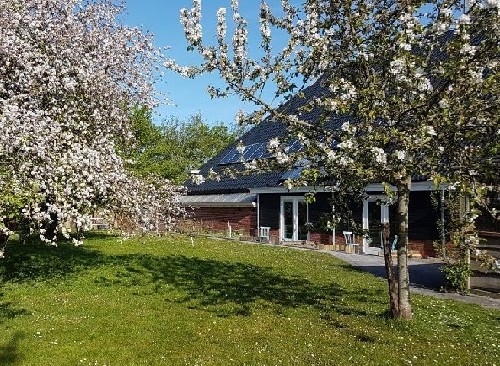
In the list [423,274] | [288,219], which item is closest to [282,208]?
[288,219]

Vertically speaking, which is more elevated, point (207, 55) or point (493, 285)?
point (207, 55)

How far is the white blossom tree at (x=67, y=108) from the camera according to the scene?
883 cm

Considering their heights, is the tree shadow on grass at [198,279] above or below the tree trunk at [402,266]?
below

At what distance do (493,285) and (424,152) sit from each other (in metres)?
6.81

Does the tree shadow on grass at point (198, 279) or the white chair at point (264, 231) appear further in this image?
the white chair at point (264, 231)

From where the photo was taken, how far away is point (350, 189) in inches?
402

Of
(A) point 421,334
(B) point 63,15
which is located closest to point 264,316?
(A) point 421,334

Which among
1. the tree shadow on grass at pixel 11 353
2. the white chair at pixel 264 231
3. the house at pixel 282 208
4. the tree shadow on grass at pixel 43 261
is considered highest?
the house at pixel 282 208

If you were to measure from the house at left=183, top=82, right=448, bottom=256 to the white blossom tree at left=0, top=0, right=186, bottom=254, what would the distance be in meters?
4.42

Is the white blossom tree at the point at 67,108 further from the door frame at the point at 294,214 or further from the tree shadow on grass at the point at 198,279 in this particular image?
the door frame at the point at 294,214

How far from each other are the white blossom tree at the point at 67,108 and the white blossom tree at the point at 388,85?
2.86m

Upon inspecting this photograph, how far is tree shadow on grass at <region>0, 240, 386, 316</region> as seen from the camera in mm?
11125

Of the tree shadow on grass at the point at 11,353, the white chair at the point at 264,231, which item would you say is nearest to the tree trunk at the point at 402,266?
the tree shadow on grass at the point at 11,353

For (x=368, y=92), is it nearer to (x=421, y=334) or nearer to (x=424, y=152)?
(x=424, y=152)
